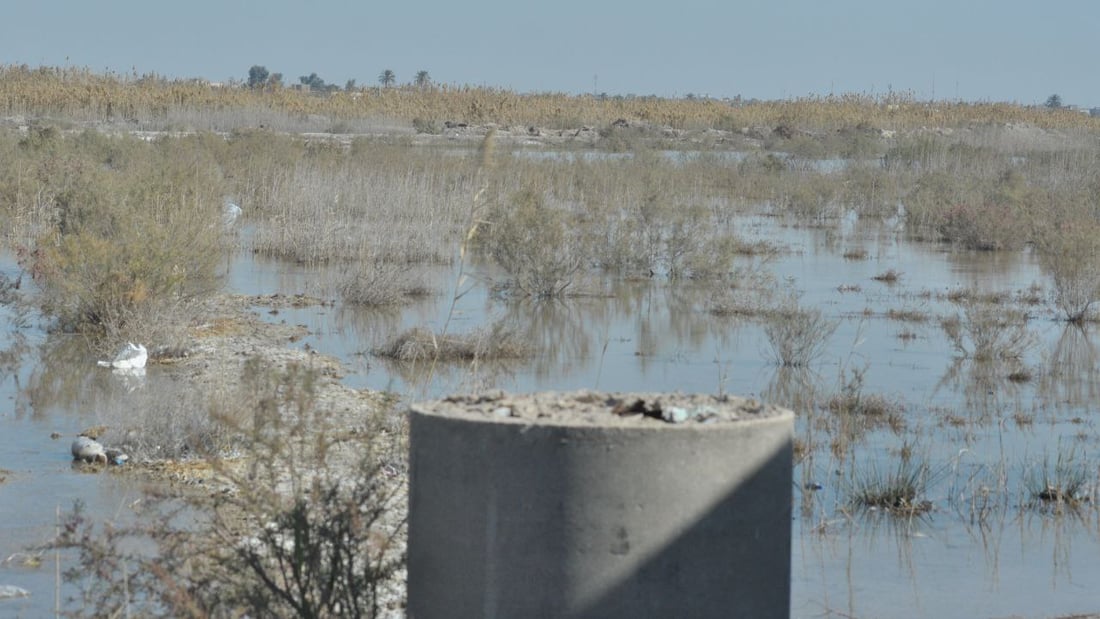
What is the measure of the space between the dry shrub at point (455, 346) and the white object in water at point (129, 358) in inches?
105

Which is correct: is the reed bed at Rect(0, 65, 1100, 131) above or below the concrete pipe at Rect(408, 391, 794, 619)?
above

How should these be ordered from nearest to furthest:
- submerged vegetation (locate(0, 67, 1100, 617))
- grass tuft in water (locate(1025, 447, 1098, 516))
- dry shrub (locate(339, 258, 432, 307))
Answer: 1. submerged vegetation (locate(0, 67, 1100, 617))
2. grass tuft in water (locate(1025, 447, 1098, 516))
3. dry shrub (locate(339, 258, 432, 307))

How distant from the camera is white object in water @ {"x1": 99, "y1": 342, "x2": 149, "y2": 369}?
14.5 m

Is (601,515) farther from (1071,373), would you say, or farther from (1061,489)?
(1071,373)

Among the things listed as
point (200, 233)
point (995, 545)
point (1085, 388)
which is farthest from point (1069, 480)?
point (200, 233)

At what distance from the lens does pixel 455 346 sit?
52.5 feet

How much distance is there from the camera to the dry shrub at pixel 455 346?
1584 centimetres

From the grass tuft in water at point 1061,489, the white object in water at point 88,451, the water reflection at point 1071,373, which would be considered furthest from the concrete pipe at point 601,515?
the water reflection at point 1071,373

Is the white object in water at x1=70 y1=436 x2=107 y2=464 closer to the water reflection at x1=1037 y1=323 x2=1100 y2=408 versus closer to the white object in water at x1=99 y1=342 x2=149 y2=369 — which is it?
the white object in water at x1=99 y1=342 x2=149 y2=369

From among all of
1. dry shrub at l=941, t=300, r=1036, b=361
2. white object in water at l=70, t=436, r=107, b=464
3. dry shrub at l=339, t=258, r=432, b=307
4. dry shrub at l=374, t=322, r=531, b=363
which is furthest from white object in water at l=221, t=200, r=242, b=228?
white object in water at l=70, t=436, r=107, b=464

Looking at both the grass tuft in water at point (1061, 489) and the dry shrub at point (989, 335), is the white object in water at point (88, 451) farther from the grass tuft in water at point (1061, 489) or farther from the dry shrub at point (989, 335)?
the dry shrub at point (989, 335)

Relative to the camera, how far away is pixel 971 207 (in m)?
33.2

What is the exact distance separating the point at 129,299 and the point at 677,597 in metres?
11.8

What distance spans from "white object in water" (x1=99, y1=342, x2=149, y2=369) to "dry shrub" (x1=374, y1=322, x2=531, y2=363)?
8.75ft
